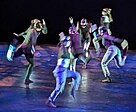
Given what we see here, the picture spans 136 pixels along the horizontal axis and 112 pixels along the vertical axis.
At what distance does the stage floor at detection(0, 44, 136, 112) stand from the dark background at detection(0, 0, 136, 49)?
281 inches

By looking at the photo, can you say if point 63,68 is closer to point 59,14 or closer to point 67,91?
point 67,91

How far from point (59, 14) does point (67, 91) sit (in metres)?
13.9

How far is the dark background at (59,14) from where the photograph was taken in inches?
989

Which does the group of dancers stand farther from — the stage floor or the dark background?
the dark background

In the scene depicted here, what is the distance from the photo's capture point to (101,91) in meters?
12.5

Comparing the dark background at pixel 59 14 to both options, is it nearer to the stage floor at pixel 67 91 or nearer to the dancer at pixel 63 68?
the stage floor at pixel 67 91

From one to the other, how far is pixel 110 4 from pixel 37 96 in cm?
1461

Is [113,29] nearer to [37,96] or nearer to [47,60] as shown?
[47,60]

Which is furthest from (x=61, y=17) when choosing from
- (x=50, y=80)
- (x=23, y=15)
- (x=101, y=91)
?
(x=101, y=91)

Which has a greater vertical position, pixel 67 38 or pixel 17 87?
pixel 67 38

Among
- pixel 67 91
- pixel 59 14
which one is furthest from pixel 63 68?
pixel 59 14

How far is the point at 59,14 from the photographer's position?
2584 centimetres

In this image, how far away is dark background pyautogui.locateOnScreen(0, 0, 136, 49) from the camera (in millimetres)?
25125

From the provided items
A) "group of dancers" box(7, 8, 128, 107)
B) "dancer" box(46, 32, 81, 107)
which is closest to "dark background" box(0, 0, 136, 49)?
"group of dancers" box(7, 8, 128, 107)
